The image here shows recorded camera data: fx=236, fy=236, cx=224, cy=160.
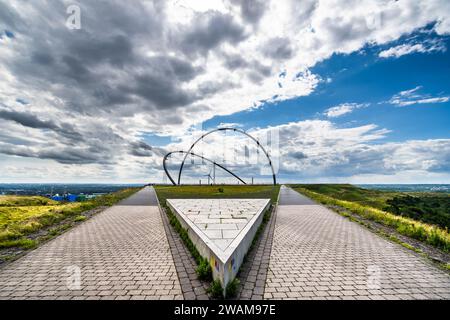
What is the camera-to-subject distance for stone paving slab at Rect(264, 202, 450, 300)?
4.40 meters

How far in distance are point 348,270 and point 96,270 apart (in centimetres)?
579

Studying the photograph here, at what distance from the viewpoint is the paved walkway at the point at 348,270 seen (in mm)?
4402

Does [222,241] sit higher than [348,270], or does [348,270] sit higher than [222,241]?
[222,241]

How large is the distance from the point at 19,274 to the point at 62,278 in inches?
44.6

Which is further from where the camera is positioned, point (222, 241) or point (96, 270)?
point (222, 241)

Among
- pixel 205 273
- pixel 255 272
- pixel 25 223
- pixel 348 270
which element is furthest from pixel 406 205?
pixel 25 223

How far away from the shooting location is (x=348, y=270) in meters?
5.43

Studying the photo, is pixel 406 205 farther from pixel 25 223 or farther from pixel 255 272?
pixel 25 223

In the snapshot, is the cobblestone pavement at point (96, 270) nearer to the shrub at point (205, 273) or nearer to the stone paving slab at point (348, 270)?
the shrub at point (205, 273)

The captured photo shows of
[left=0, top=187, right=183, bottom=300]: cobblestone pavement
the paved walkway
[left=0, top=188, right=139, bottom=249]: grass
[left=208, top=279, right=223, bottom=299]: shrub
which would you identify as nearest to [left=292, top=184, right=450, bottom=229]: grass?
the paved walkway

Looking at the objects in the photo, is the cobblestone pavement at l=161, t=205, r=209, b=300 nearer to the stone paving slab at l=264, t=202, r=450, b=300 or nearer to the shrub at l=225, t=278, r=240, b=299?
the shrub at l=225, t=278, r=240, b=299
